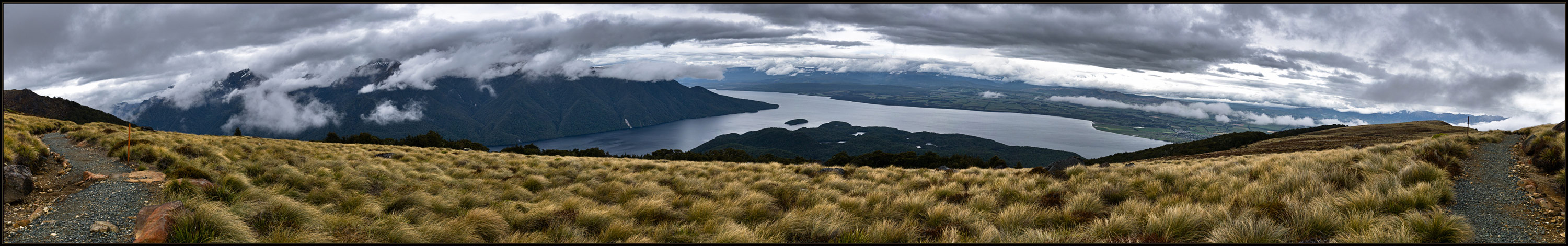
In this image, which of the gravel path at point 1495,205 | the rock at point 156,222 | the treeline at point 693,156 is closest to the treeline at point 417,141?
the treeline at point 693,156

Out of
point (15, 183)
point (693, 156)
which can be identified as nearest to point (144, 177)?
point (15, 183)

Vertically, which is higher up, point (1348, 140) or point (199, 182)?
point (199, 182)

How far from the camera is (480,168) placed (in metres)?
14.7

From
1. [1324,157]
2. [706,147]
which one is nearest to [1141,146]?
[706,147]

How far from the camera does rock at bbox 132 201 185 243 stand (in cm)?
531

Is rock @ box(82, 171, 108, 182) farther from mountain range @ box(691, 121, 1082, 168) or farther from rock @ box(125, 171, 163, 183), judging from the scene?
mountain range @ box(691, 121, 1082, 168)

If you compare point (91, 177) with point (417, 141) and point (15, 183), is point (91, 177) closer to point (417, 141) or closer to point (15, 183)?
point (15, 183)

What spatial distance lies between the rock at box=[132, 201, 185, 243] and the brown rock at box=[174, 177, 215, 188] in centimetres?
163

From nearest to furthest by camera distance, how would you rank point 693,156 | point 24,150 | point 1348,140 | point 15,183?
point 15,183, point 24,150, point 1348,140, point 693,156

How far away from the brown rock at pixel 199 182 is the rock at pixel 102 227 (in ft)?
6.10

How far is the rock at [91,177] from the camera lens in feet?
24.2

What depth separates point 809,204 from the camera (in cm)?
935

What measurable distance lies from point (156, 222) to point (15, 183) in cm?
284

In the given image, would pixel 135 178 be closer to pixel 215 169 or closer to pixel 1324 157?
pixel 215 169
